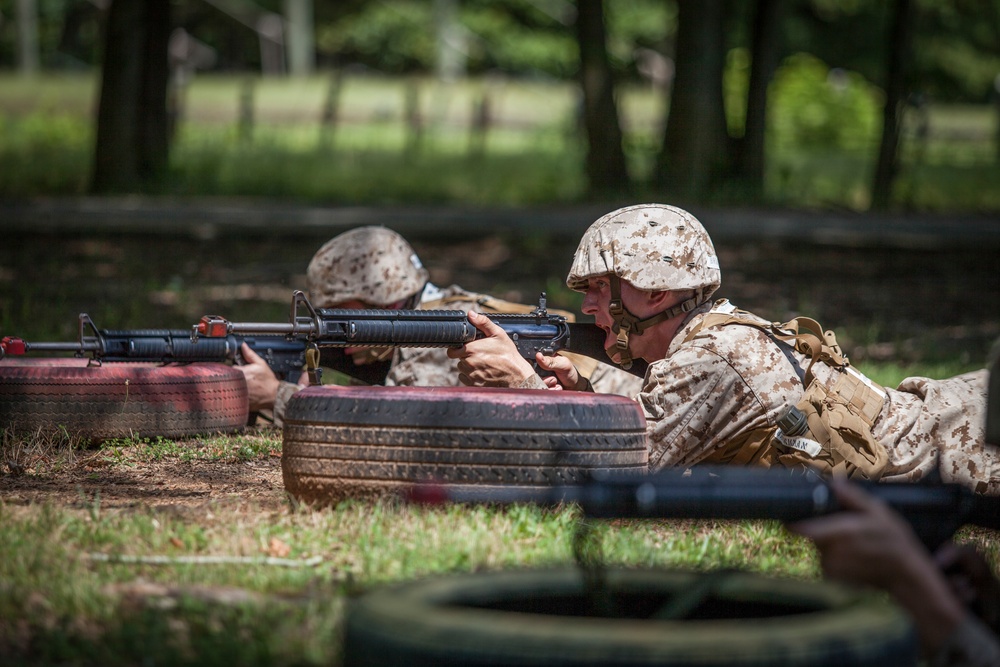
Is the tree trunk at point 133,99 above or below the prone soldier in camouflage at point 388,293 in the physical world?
above

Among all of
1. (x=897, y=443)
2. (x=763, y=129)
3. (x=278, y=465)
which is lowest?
(x=278, y=465)

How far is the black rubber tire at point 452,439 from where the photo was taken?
14.4ft

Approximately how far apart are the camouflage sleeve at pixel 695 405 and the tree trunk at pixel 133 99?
13938 mm

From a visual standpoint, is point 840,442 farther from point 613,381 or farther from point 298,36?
point 298,36

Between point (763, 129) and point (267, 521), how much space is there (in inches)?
598

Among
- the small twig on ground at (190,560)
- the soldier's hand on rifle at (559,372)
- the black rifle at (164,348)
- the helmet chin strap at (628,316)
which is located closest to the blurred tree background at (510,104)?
the black rifle at (164,348)

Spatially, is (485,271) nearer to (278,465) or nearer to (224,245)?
(224,245)

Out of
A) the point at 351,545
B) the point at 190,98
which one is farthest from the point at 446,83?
the point at 351,545

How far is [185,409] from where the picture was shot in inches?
255

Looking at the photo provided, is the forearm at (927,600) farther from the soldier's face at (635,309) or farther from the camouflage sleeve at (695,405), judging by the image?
the soldier's face at (635,309)

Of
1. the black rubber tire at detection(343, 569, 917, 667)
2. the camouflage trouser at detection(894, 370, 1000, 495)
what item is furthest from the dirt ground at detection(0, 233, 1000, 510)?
the black rubber tire at detection(343, 569, 917, 667)

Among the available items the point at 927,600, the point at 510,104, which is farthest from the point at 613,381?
the point at 510,104

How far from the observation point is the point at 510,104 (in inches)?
1554

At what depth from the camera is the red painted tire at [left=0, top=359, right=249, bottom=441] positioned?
20.2 feet
